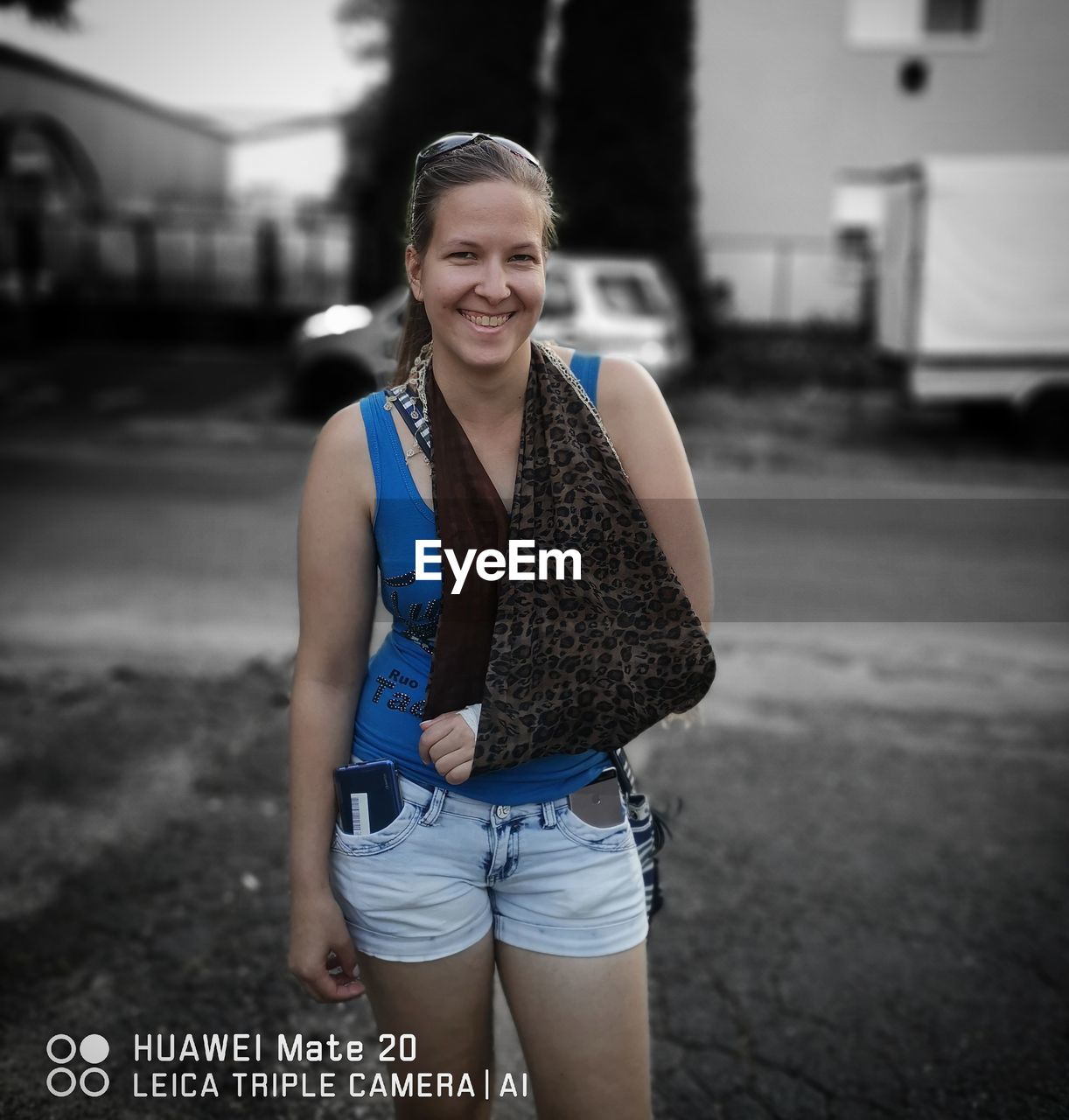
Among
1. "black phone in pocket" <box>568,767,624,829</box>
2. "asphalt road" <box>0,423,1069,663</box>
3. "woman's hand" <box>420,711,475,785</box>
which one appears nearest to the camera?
"woman's hand" <box>420,711,475,785</box>

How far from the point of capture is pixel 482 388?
1.83 metres

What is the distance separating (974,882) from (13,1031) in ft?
8.75

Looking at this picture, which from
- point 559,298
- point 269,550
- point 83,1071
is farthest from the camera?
point 559,298

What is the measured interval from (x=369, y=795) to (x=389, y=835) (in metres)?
0.07

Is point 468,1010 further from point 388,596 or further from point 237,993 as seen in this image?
point 237,993

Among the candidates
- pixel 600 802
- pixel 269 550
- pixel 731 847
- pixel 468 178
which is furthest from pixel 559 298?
pixel 600 802

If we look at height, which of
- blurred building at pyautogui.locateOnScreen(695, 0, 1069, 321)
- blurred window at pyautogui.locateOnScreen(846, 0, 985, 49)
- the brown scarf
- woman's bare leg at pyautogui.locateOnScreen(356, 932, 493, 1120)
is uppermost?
blurred window at pyautogui.locateOnScreen(846, 0, 985, 49)

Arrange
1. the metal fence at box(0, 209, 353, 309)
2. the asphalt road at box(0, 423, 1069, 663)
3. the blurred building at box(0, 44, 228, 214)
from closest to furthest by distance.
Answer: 1. the asphalt road at box(0, 423, 1069, 663)
2. the metal fence at box(0, 209, 353, 309)
3. the blurred building at box(0, 44, 228, 214)

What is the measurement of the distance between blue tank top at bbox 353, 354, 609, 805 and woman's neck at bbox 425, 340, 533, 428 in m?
0.10

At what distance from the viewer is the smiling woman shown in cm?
175

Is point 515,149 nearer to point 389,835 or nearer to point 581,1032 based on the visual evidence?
point 389,835

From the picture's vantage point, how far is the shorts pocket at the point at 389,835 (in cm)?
177

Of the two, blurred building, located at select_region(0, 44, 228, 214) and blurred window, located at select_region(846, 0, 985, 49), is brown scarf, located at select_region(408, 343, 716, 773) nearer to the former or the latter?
blurred window, located at select_region(846, 0, 985, 49)

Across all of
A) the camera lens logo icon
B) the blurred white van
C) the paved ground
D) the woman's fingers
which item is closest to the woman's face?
the woman's fingers
